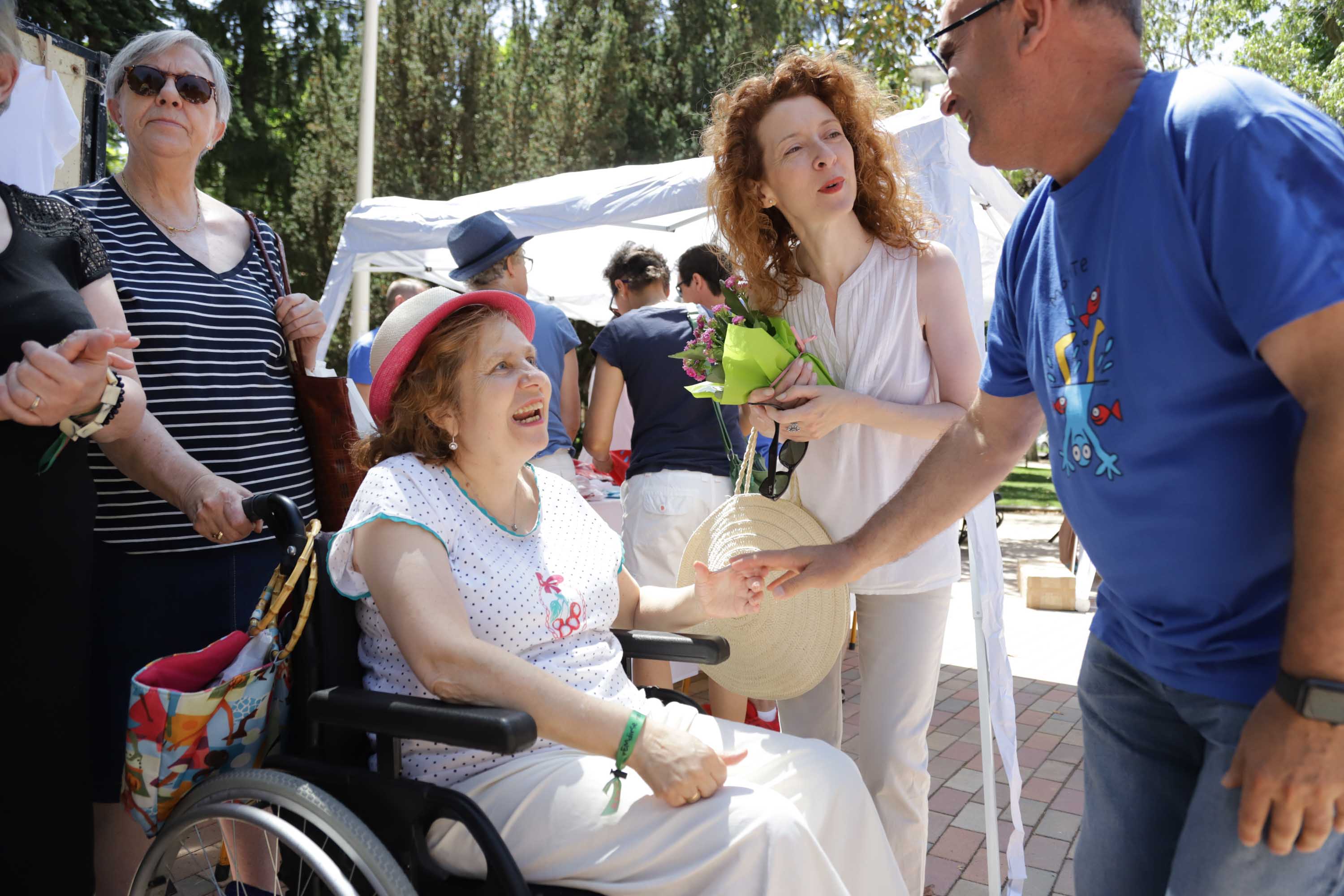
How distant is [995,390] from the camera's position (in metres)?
1.70

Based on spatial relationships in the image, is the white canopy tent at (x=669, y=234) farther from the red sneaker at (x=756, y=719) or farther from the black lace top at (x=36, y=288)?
the black lace top at (x=36, y=288)

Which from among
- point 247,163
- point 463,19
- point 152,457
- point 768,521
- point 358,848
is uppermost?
point 463,19

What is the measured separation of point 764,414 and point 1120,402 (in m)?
1.08

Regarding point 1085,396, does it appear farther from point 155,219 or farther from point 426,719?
point 155,219

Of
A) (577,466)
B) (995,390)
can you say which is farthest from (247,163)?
(995,390)

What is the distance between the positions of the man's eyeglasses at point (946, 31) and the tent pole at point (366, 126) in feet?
28.5

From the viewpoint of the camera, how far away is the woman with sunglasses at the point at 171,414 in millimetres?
2164

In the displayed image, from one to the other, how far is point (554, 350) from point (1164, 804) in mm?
3348

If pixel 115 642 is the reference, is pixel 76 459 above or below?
above

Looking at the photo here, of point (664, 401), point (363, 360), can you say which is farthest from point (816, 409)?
point (363, 360)

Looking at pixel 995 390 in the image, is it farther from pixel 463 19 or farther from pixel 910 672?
pixel 463 19

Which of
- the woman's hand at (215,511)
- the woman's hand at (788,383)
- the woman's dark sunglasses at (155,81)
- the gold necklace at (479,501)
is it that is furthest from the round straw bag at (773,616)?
the woman's dark sunglasses at (155,81)

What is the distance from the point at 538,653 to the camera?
194cm

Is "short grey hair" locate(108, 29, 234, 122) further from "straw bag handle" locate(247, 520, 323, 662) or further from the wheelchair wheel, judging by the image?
the wheelchair wheel
